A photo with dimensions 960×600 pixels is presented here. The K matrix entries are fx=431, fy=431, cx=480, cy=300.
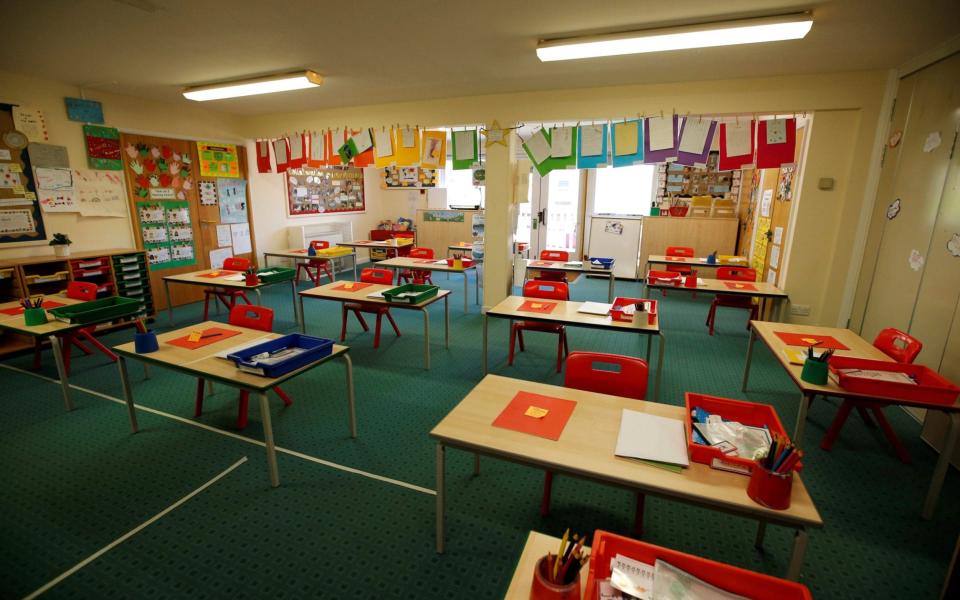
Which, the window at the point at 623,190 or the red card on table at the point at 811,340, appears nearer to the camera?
the red card on table at the point at 811,340

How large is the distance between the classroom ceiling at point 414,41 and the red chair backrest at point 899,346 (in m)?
2.19

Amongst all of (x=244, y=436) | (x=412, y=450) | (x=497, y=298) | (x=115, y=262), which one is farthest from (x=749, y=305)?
(x=115, y=262)

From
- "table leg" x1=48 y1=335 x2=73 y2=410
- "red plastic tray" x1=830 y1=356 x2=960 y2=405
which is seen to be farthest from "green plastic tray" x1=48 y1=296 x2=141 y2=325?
"red plastic tray" x1=830 y1=356 x2=960 y2=405

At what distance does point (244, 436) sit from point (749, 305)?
5.50 metres

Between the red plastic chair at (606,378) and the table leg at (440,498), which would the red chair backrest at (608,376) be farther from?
the table leg at (440,498)

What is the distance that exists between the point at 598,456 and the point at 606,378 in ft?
2.44

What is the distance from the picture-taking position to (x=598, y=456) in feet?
5.32

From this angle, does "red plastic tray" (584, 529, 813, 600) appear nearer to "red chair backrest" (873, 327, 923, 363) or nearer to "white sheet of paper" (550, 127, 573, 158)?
"red chair backrest" (873, 327, 923, 363)

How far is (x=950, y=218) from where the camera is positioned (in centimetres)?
316

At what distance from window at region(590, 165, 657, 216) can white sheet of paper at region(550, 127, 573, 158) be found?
4251mm

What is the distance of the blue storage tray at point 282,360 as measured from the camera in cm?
238

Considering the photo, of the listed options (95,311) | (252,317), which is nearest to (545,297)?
(252,317)

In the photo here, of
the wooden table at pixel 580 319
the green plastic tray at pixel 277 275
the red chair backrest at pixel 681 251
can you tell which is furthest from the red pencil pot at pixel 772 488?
the red chair backrest at pixel 681 251

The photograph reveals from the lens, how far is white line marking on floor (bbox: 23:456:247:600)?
196 cm
